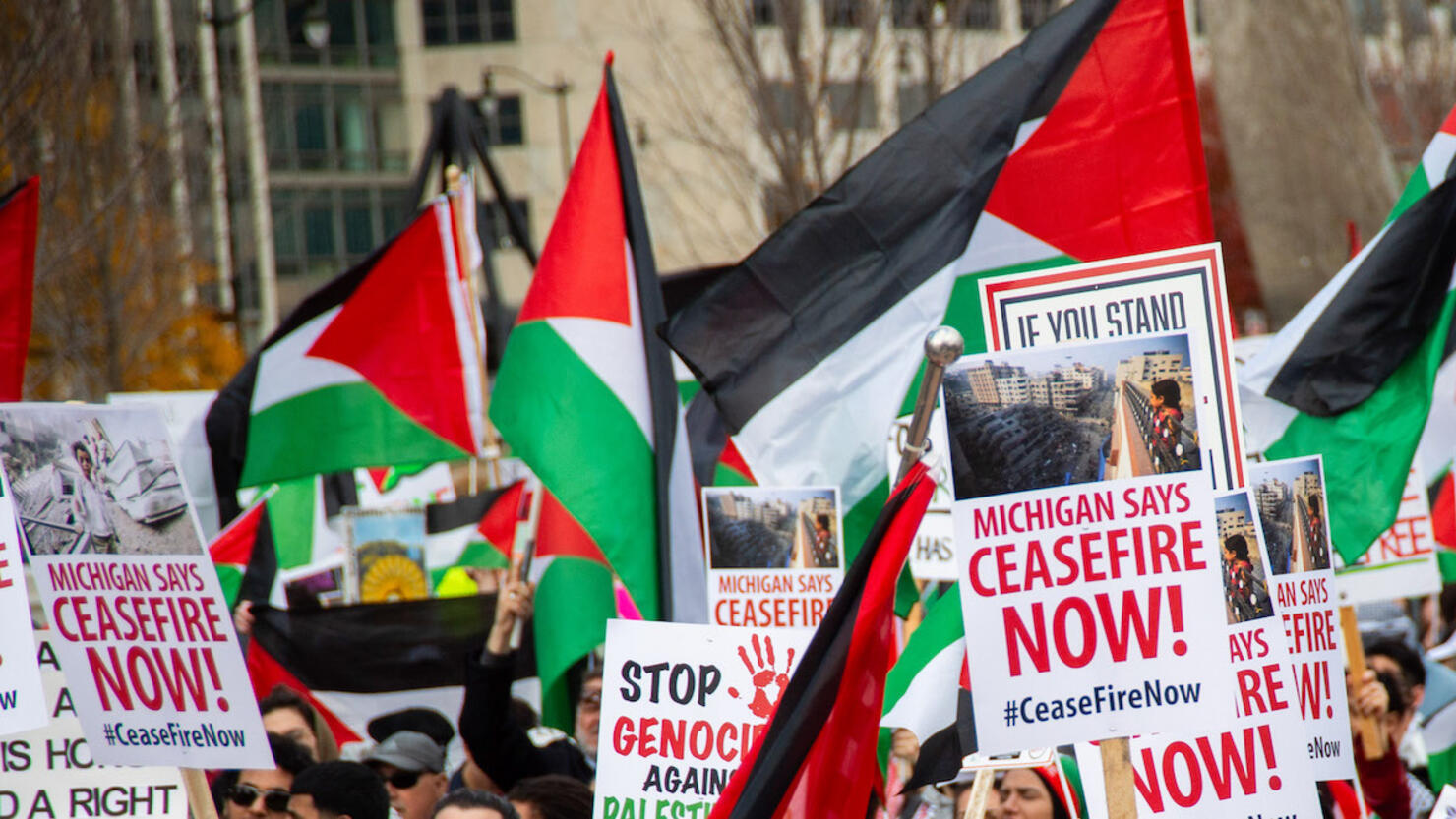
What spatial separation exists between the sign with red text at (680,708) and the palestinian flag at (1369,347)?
2915 millimetres

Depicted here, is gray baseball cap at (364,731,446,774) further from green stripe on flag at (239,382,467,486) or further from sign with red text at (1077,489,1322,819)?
green stripe on flag at (239,382,467,486)

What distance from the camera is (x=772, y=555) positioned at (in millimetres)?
6660

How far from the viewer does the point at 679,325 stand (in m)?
6.52

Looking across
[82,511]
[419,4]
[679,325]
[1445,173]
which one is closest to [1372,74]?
[1445,173]

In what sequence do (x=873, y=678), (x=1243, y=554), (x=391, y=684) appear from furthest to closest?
(x=391, y=684), (x=1243, y=554), (x=873, y=678)

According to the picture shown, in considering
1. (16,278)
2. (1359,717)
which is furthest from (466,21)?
(1359,717)

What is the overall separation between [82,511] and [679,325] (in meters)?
2.12

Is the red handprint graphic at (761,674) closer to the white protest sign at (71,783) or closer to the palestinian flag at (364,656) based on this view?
the white protest sign at (71,783)

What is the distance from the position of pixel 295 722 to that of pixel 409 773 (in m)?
0.67

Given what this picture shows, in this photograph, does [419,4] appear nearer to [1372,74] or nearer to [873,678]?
[1372,74]

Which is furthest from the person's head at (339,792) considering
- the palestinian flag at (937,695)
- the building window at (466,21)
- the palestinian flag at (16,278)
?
the building window at (466,21)

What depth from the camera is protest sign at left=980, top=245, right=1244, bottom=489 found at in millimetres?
4875

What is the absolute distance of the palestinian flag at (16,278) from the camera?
7.20 m

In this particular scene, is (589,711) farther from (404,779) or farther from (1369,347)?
(1369,347)
